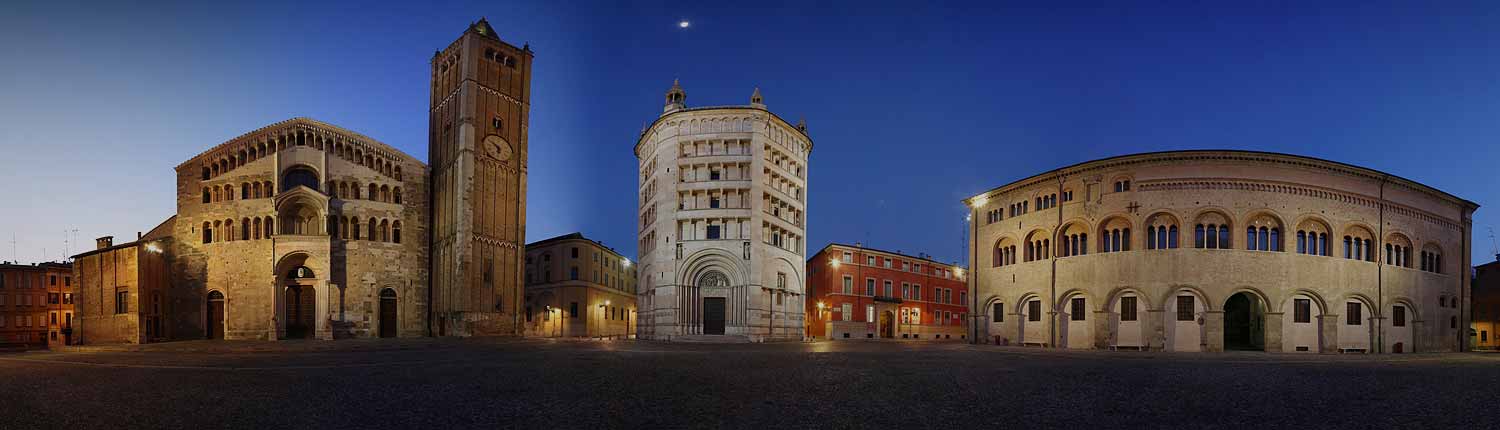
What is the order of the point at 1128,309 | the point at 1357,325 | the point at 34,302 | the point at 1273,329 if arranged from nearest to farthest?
the point at 1273,329 → the point at 1128,309 → the point at 1357,325 → the point at 34,302

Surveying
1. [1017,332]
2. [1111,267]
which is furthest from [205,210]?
[1111,267]

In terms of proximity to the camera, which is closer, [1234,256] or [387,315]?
[1234,256]

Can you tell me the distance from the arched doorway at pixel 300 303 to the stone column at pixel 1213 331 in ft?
172

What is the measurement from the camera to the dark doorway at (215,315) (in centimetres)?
4841

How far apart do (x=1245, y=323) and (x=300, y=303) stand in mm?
60001

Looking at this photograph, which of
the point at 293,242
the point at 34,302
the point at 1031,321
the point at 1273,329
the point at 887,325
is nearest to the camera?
the point at 1273,329

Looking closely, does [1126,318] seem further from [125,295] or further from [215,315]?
[125,295]

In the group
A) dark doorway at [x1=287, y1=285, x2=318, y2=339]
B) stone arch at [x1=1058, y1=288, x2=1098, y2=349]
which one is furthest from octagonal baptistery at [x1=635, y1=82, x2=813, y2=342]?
dark doorway at [x1=287, y1=285, x2=318, y2=339]

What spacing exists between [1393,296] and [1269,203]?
1044 cm

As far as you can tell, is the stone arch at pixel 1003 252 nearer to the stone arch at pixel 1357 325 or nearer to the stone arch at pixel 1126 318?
the stone arch at pixel 1126 318

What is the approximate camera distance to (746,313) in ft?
163

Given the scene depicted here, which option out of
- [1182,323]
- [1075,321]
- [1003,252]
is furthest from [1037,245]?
[1182,323]

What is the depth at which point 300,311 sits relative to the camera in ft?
167

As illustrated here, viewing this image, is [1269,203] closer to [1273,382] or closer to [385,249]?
[1273,382]
